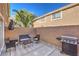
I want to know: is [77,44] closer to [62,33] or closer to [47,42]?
[62,33]

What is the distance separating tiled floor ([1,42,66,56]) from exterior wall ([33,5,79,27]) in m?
0.39

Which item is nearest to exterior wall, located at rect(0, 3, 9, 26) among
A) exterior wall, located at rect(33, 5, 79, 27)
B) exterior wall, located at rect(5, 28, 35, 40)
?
exterior wall, located at rect(5, 28, 35, 40)

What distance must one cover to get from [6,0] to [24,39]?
0.80m

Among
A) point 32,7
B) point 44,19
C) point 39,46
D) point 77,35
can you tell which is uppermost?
point 32,7

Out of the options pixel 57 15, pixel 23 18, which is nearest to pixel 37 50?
pixel 23 18

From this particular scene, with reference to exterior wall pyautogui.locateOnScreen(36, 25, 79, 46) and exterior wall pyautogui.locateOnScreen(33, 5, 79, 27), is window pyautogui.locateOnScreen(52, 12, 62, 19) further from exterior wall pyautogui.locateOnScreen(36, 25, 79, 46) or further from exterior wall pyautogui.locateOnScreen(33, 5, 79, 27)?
exterior wall pyautogui.locateOnScreen(36, 25, 79, 46)

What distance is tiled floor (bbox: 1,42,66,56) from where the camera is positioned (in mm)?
3273

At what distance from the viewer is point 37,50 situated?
3.31 meters

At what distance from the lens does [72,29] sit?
3.17 metres

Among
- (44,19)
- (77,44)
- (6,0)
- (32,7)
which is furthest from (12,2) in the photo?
(77,44)

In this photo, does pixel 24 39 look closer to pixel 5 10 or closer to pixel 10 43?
pixel 10 43

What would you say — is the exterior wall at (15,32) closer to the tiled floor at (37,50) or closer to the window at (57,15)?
the tiled floor at (37,50)

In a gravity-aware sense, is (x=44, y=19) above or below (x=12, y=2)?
below

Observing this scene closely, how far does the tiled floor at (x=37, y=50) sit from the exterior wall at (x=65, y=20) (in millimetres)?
392
